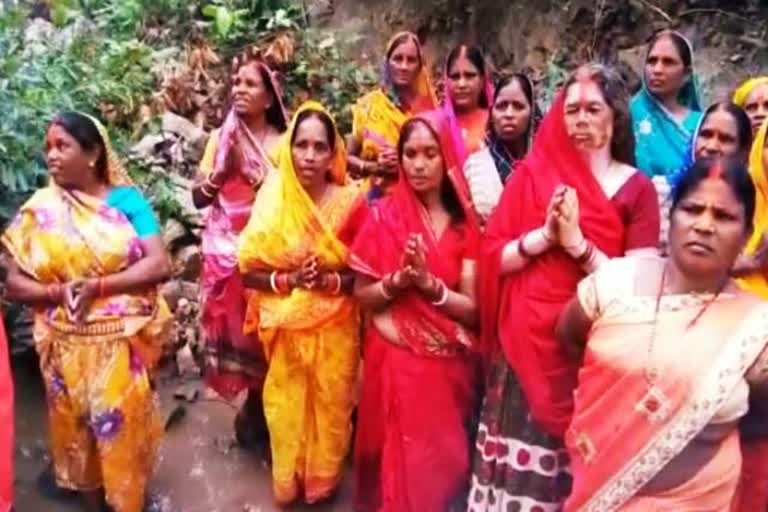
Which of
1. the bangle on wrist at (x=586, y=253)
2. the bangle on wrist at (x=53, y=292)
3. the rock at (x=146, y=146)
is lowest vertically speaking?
the bangle on wrist at (x=53, y=292)

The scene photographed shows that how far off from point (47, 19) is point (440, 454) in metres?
6.38

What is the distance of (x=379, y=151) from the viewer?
5.18 m

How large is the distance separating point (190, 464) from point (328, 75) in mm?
4474

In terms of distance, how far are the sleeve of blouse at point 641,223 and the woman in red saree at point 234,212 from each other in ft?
5.91

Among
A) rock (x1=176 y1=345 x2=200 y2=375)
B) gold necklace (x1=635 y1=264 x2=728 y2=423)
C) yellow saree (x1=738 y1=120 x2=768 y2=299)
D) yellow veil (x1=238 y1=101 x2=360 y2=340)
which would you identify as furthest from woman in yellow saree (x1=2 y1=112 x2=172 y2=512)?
yellow saree (x1=738 y1=120 x2=768 y2=299)

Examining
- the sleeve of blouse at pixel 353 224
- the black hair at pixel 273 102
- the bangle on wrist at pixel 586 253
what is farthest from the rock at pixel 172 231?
the bangle on wrist at pixel 586 253

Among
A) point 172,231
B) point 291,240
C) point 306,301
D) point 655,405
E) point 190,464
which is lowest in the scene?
point 190,464

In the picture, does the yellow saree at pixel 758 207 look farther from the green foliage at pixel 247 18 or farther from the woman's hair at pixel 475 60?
the green foliage at pixel 247 18

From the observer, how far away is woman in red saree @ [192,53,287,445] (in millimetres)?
4598

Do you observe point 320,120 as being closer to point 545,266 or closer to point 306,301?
point 306,301

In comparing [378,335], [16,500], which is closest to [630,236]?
[378,335]

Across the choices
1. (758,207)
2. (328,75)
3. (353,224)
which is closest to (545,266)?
(758,207)

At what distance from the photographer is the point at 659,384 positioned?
8.89 feet

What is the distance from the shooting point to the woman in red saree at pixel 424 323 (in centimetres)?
376
